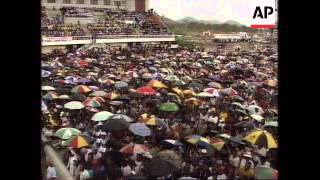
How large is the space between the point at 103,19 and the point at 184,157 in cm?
1005

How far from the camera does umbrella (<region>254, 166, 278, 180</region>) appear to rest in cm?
457

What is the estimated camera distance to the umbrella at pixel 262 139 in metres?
5.77

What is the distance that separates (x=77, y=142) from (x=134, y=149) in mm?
833

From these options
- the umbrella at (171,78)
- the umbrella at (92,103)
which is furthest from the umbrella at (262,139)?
the umbrella at (171,78)

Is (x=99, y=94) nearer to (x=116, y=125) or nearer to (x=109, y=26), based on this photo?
(x=116, y=125)

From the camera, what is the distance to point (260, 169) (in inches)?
190

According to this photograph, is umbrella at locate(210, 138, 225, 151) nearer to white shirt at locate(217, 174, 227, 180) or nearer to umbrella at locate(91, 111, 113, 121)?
white shirt at locate(217, 174, 227, 180)

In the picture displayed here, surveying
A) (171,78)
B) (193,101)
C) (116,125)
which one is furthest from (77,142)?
(171,78)

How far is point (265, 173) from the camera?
4691 millimetres

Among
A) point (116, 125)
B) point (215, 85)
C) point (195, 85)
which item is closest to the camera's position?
point (116, 125)

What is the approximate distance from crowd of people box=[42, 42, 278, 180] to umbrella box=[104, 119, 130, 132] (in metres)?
0.02
